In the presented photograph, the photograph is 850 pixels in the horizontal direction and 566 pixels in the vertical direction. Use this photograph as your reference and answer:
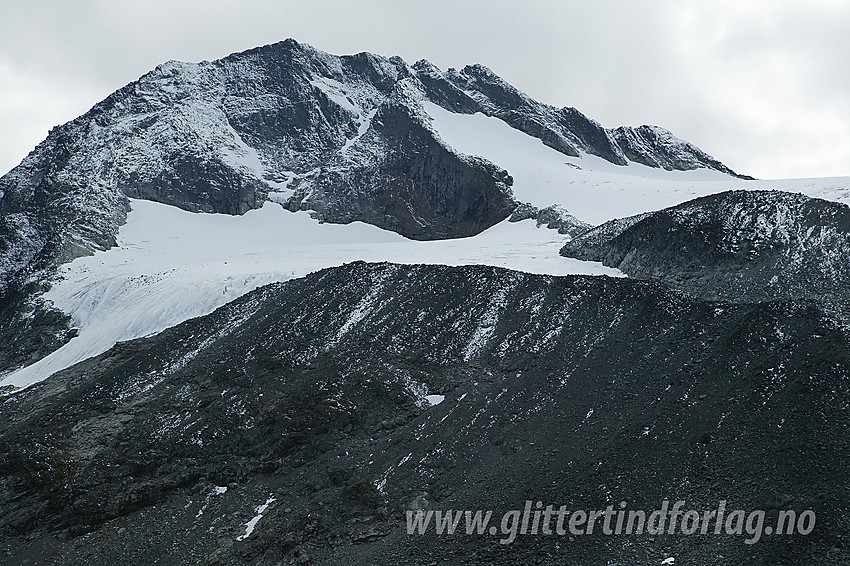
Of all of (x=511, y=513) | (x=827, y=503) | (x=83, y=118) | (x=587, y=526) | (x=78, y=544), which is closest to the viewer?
(x=827, y=503)

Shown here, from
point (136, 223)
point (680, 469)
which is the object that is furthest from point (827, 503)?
point (136, 223)

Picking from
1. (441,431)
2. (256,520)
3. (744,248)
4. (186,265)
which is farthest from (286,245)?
(744,248)

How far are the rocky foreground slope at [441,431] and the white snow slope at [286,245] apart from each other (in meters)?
6.78

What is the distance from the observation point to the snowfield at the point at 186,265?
35.0 meters

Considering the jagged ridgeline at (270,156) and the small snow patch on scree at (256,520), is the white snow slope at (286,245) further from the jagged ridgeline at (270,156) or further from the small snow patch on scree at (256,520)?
the small snow patch on scree at (256,520)

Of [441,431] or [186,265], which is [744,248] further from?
[186,265]

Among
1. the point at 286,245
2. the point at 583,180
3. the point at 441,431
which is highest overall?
the point at 583,180

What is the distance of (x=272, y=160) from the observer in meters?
78.6

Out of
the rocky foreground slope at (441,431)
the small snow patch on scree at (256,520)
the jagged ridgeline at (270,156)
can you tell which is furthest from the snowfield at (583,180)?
the small snow patch on scree at (256,520)

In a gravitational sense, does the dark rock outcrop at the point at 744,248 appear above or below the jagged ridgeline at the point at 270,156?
below

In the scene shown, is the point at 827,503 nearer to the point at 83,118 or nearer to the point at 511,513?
the point at 511,513

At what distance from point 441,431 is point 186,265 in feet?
108

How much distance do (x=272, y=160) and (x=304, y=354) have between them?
58.8 metres

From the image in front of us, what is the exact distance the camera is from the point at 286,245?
59531mm
